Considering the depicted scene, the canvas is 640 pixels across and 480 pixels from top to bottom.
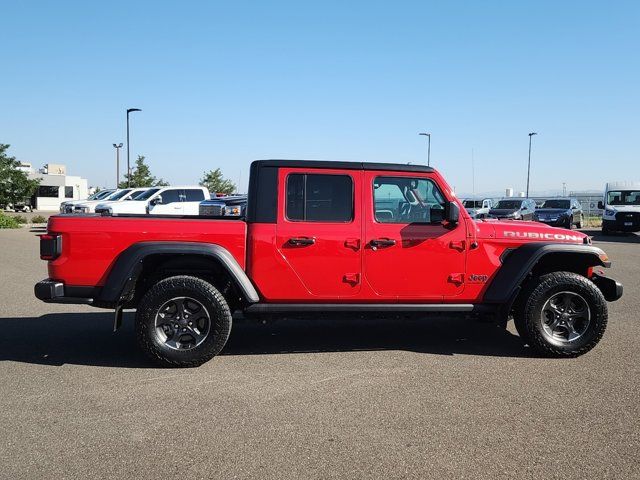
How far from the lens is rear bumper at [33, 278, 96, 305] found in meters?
4.98

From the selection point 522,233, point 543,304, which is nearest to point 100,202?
point 522,233

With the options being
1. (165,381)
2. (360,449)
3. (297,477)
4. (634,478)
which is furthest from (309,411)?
(634,478)

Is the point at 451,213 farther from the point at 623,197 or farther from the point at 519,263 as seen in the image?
the point at 623,197

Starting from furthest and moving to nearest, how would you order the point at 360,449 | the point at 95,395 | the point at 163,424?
the point at 95,395 → the point at 163,424 → the point at 360,449

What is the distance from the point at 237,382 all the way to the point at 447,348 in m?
2.32

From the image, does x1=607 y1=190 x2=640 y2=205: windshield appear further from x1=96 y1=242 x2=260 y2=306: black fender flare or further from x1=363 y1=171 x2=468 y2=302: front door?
x1=96 y1=242 x2=260 y2=306: black fender flare

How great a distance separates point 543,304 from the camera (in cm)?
540

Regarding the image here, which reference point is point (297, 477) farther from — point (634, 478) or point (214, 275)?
point (214, 275)

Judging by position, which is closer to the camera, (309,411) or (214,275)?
(309,411)

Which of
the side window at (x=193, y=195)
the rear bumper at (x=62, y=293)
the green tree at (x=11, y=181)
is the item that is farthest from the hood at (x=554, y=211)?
the green tree at (x=11, y=181)

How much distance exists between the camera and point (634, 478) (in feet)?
10.3

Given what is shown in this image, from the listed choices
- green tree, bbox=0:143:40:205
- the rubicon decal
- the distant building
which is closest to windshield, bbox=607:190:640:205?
the rubicon decal

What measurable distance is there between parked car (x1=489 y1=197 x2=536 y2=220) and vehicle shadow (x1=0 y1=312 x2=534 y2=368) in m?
19.4

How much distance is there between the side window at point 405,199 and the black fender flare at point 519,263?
0.84m
